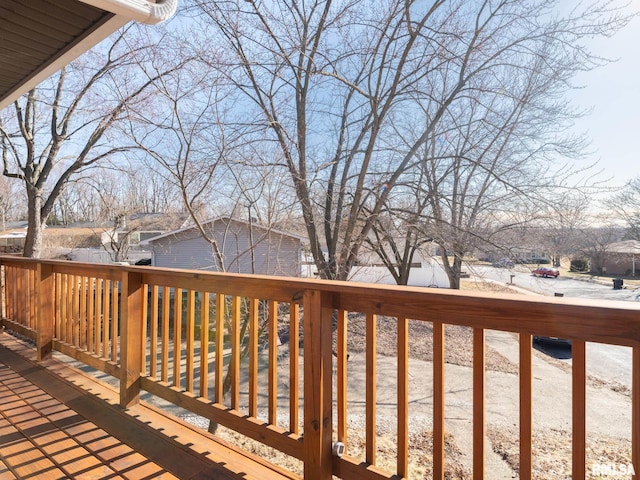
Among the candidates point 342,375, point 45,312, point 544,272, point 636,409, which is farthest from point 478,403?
point 544,272

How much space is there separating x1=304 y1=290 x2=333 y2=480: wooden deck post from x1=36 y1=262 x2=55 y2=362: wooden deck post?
9.34ft

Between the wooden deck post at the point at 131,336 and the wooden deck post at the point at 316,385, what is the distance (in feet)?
4.47

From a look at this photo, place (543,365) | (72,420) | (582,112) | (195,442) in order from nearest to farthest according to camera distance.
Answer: (195,442) → (72,420) → (582,112) → (543,365)

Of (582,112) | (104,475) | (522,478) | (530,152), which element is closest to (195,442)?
(104,475)

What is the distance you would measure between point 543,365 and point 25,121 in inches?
491

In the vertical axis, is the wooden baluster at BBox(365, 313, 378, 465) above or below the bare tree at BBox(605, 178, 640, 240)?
below

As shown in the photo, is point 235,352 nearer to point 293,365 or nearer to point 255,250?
point 293,365

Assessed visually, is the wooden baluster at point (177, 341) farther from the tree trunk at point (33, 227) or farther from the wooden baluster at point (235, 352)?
the tree trunk at point (33, 227)

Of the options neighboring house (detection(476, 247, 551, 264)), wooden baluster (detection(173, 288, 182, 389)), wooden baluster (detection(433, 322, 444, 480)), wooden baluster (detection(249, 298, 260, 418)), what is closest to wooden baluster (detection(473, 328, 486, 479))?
wooden baluster (detection(433, 322, 444, 480))

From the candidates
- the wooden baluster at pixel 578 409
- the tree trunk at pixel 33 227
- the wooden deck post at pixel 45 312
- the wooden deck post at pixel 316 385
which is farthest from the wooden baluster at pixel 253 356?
the tree trunk at pixel 33 227

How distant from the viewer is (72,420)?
7.22ft

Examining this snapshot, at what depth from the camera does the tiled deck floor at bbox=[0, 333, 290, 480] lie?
66.5 inches

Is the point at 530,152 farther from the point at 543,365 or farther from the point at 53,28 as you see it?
the point at 53,28

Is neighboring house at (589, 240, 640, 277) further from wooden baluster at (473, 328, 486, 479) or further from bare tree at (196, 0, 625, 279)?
wooden baluster at (473, 328, 486, 479)
